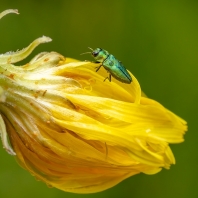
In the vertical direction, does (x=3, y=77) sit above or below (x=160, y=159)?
above

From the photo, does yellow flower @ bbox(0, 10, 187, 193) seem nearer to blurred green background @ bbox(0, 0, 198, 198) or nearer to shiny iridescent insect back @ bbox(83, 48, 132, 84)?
shiny iridescent insect back @ bbox(83, 48, 132, 84)

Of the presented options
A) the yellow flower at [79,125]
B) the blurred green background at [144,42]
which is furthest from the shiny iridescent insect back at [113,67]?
the blurred green background at [144,42]

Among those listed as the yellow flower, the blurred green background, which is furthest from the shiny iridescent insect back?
the blurred green background

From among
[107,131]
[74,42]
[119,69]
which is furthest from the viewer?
[74,42]

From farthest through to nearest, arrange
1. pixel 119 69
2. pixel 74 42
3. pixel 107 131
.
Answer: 1. pixel 74 42
2. pixel 119 69
3. pixel 107 131

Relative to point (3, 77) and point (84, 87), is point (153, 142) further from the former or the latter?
point (3, 77)

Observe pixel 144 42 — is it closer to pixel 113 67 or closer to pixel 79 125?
pixel 113 67

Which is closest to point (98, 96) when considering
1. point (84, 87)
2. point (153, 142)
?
point (84, 87)
